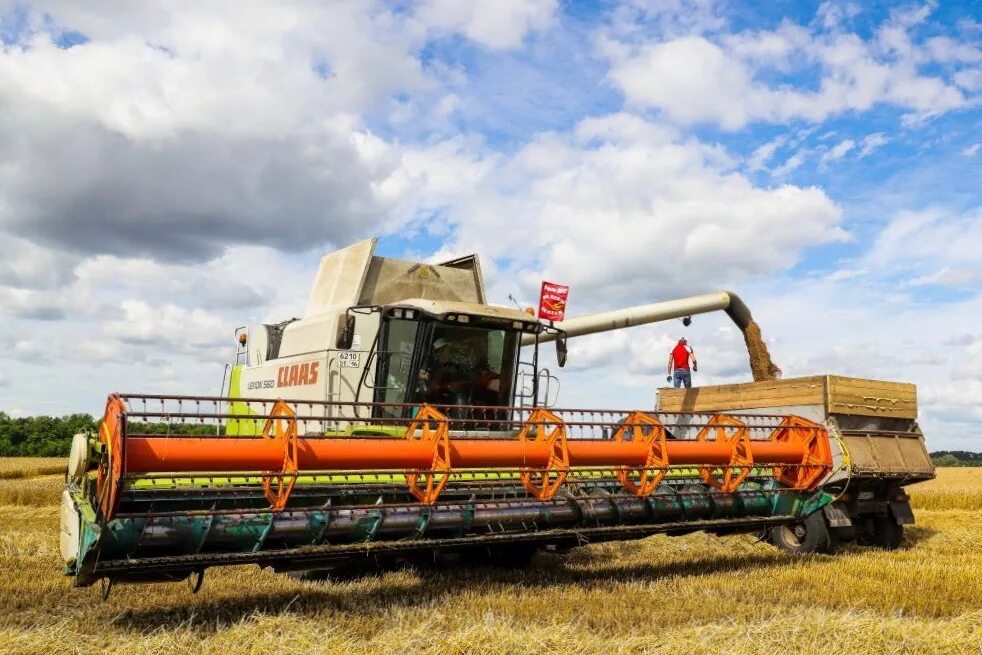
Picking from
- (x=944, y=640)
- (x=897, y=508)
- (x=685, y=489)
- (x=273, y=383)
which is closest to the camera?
(x=944, y=640)

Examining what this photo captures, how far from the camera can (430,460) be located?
4883 millimetres

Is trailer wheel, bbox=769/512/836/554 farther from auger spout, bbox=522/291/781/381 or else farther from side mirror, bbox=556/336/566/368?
auger spout, bbox=522/291/781/381

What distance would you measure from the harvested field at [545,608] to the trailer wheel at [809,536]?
0.51 feet

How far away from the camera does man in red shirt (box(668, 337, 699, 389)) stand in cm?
1172

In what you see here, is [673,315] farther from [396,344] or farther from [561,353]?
[396,344]

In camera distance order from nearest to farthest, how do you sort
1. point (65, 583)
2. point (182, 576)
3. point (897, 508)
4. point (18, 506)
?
point (182, 576) → point (65, 583) → point (897, 508) → point (18, 506)

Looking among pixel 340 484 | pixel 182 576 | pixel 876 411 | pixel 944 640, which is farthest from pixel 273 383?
pixel 944 640

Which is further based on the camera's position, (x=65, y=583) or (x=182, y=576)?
(x=65, y=583)

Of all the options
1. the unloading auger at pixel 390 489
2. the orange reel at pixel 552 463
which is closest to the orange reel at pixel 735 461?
the unloading auger at pixel 390 489

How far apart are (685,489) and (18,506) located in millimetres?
9187

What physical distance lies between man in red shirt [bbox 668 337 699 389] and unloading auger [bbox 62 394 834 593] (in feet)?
15.4

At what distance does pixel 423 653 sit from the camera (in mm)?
3619

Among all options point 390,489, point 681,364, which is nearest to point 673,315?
point 681,364

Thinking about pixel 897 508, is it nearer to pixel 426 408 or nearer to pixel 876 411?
pixel 876 411
